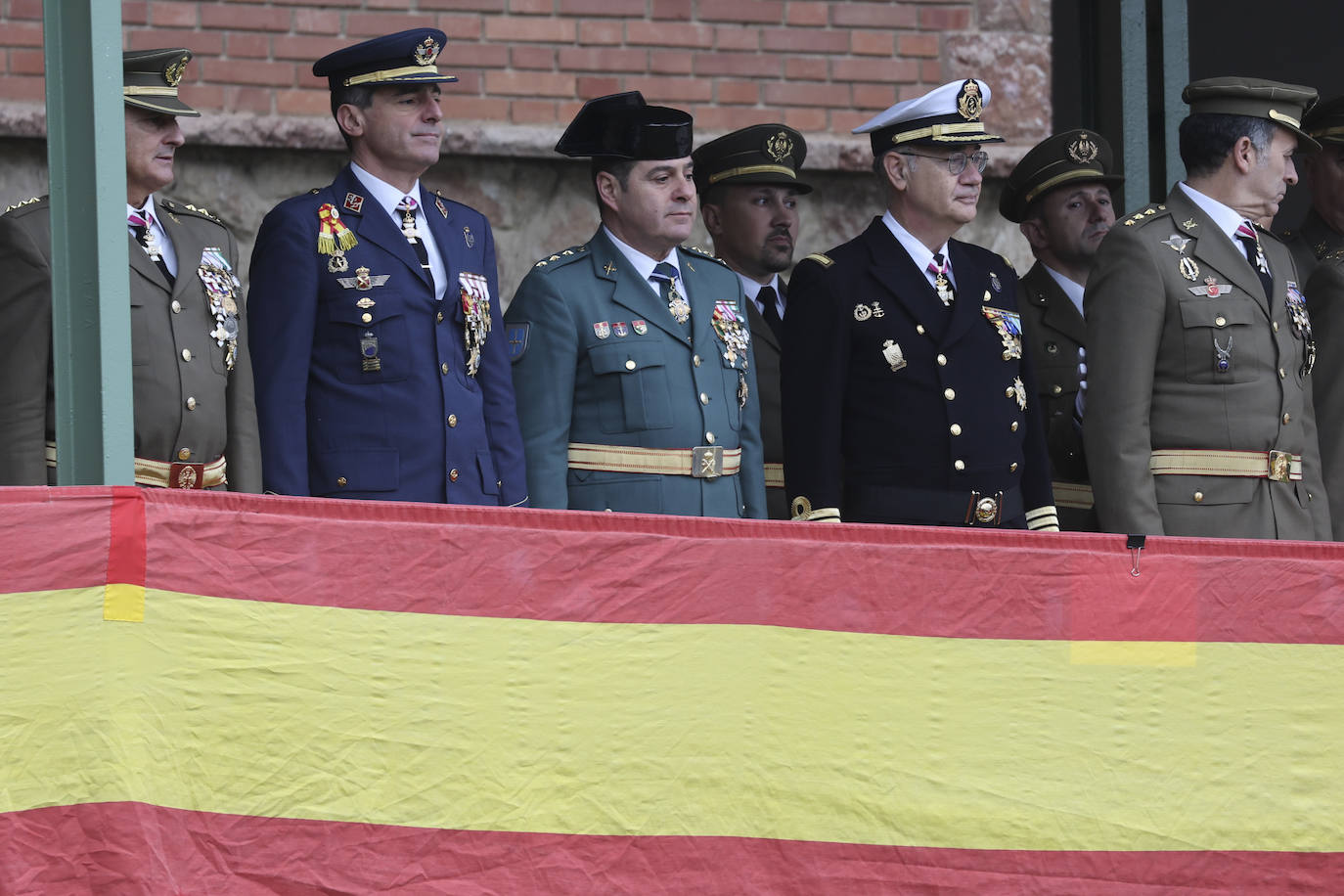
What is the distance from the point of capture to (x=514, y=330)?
4594 mm

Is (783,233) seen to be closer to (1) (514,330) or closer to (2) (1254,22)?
(1) (514,330)

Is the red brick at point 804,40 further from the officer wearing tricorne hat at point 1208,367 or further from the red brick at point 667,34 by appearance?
the officer wearing tricorne hat at point 1208,367

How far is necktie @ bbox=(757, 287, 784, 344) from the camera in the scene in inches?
210

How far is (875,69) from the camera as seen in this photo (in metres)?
6.82

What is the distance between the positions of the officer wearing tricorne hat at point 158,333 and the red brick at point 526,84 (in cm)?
222

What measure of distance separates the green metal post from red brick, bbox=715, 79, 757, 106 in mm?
3482

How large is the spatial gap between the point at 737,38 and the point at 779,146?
3.90 feet

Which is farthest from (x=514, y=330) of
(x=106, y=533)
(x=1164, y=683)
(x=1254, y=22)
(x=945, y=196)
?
(x=1254, y=22)

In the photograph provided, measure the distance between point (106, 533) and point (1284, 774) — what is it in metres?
2.22

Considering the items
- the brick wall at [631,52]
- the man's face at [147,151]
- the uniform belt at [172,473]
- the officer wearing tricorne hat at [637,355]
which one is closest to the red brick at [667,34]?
the brick wall at [631,52]

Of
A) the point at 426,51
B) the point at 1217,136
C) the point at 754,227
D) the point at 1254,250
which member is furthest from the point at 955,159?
the point at 426,51

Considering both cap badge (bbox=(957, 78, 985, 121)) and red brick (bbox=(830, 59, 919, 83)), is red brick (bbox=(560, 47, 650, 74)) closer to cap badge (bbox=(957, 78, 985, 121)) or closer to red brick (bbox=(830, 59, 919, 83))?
red brick (bbox=(830, 59, 919, 83))

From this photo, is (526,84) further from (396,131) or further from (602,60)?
(396,131)

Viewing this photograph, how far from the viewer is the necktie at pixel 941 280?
4.64 m
